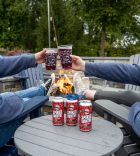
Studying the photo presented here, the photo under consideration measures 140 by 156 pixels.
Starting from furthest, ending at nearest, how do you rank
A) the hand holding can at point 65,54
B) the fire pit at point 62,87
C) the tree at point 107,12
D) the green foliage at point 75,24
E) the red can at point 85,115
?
the green foliage at point 75,24 → the tree at point 107,12 → the fire pit at point 62,87 → the hand holding can at point 65,54 → the red can at point 85,115

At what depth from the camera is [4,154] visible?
2.37 meters

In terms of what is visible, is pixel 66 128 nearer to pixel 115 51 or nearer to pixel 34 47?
pixel 115 51

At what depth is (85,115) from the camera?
1.98m

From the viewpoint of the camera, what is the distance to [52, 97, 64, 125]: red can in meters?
2.06

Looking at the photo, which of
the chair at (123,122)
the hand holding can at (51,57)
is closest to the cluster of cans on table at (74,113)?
the chair at (123,122)

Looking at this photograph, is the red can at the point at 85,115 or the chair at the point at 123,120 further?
the chair at the point at 123,120

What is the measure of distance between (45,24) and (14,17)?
5.41 metres

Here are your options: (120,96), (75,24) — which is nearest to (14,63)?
(120,96)

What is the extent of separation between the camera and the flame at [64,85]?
3.20 meters

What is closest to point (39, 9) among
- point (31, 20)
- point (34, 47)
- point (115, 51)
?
point (31, 20)

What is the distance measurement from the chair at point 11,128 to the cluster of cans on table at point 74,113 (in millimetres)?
300

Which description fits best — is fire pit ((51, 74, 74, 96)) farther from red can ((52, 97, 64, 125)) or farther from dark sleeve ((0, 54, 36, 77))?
red can ((52, 97, 64, 125))

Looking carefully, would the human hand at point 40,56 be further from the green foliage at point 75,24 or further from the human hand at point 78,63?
the green foliage at point 75,24

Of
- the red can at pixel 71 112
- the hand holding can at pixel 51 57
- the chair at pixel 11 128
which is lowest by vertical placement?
the chair at pixel 11 128
